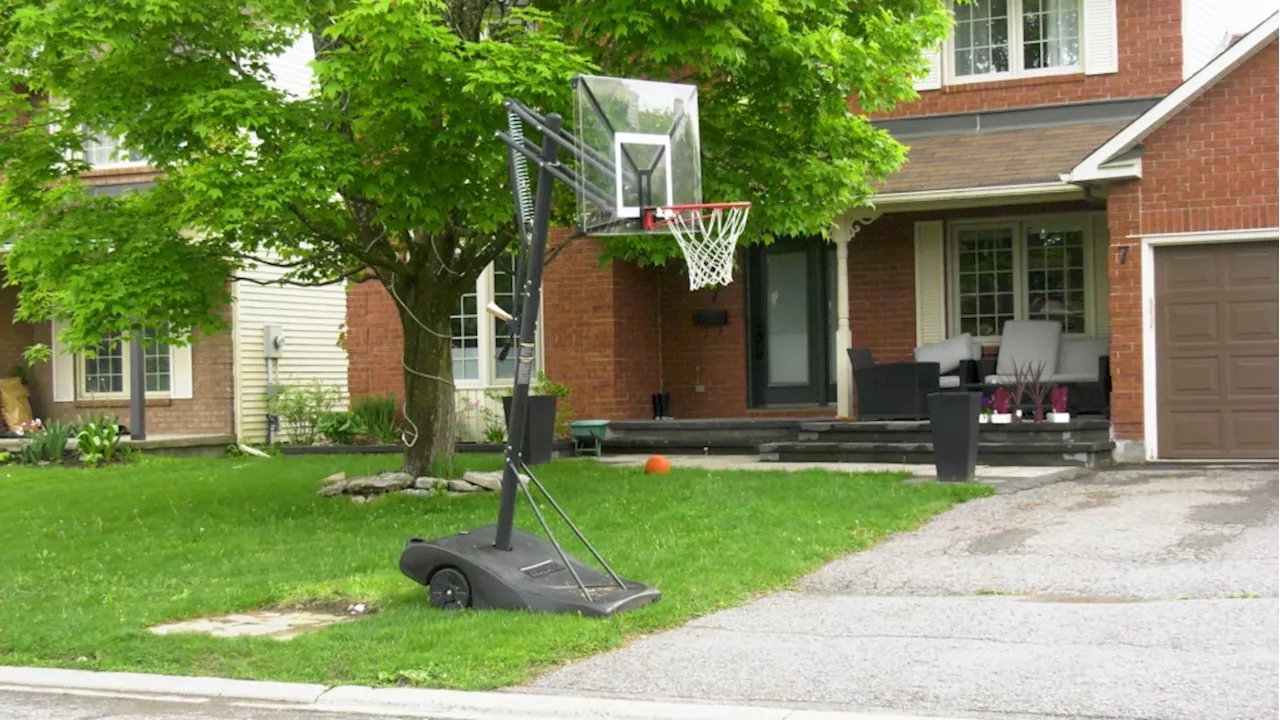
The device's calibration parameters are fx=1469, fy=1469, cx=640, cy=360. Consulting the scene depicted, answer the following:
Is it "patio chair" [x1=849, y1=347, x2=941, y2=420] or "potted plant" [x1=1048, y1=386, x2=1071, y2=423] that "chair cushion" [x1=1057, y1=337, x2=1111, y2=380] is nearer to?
"potted plant" [x1=1048, y1=386, x2=1071, y2=423]

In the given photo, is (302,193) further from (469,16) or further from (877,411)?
(877,411)

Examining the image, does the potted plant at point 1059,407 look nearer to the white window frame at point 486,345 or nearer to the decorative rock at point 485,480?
the decorative rock at point 485,480

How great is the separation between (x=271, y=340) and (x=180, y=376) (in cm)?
151

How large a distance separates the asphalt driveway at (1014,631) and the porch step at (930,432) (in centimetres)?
385

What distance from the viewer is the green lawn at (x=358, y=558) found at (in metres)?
7.39

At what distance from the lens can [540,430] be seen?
17.0 m

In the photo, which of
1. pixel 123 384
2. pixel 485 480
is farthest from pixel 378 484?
pixel 123 384

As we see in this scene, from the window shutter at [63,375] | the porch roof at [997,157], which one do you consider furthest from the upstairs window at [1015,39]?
the window shutter at [63,375]

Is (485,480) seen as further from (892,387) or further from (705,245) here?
(705,245)

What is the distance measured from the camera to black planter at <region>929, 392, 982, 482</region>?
13008 mm

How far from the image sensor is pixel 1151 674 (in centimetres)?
647

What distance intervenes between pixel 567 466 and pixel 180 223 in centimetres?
605

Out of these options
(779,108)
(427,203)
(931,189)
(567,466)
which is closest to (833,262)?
(931,189)

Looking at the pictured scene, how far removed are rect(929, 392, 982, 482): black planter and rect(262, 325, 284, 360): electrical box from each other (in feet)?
40.2
